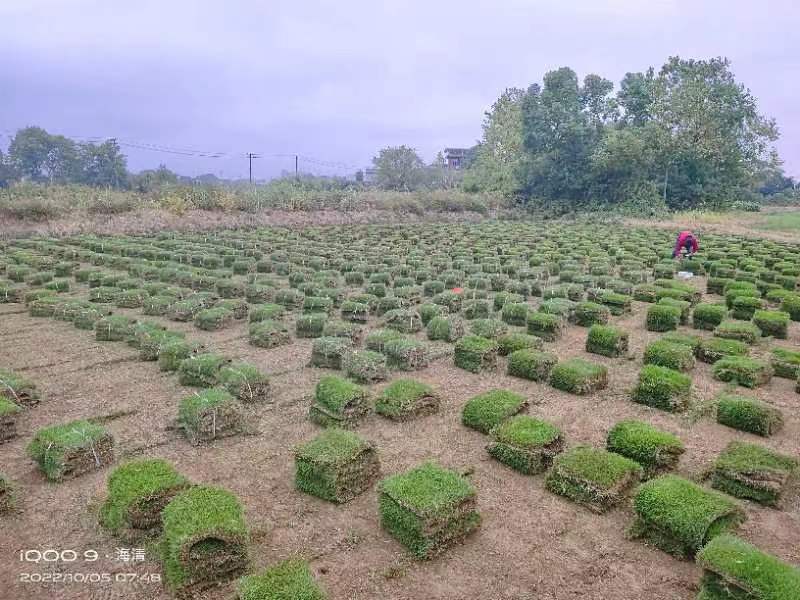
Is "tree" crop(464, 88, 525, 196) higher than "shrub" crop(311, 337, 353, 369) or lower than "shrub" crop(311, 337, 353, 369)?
higher

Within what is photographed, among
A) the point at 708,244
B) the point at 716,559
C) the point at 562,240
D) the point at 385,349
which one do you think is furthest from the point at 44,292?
the point at 708,244

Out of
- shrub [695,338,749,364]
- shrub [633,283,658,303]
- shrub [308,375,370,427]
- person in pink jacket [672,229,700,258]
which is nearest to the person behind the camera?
shrub [308,375,370,427]

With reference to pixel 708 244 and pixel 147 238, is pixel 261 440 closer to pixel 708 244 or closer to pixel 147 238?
pixel 147 238

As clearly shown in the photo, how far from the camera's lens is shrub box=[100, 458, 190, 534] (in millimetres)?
5964

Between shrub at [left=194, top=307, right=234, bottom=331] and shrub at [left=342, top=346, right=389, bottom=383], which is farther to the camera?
shrub at [left=194, top=307, right=234, bottom=331]

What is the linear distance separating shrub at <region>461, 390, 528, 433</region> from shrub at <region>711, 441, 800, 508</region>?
2745 mm

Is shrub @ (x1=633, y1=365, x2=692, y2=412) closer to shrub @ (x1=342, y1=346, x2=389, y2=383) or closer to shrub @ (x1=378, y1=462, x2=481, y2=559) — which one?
shrub @ (x1=342, y1=346, x2=389, y2=383)

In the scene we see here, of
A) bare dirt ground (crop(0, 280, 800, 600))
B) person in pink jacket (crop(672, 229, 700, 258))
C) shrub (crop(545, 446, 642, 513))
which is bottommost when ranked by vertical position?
bare dirt ground (crop(0, 280, 800, 600))

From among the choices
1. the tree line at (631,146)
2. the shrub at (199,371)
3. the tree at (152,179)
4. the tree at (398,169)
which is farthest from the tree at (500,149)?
the shrub at (199,371)

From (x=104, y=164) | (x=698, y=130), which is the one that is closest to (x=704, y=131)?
(x=698, y=130)

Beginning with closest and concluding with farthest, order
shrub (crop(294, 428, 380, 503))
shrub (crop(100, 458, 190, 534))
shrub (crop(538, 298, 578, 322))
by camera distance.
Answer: shrub (crop(100, 458, 190, 534)) < shrub (crop(294, 428, 380, 503)) < shrub (crop(538, 298, 578, 322))

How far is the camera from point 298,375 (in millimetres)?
11117

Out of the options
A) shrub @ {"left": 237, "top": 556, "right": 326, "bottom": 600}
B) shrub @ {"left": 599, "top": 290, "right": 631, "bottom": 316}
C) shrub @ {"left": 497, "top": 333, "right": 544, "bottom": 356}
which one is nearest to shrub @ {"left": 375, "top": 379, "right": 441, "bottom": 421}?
shrub @ {"left": 497, "top": 333, "right": 544, "bottom": 356}

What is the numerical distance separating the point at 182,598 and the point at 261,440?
3.21m
